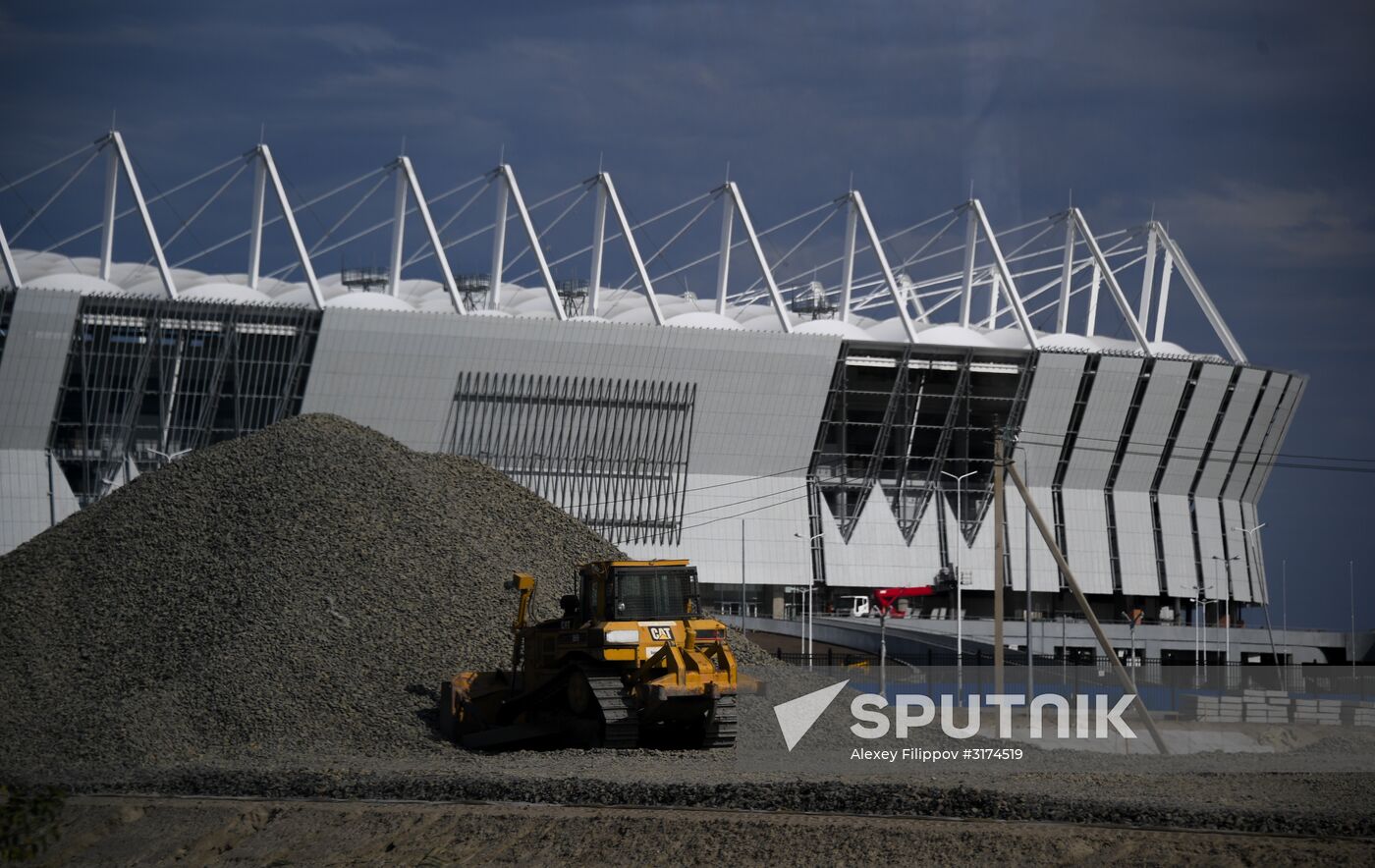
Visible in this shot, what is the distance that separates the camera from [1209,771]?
83.5 feet

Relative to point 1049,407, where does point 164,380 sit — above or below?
below

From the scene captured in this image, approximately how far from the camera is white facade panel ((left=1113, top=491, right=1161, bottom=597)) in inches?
4257

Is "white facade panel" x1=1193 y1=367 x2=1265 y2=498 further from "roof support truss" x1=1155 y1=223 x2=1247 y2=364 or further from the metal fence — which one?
the metal fence

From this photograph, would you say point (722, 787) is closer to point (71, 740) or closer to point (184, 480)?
point (71, 740)

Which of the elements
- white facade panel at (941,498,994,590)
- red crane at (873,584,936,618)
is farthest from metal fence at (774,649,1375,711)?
white facade panel at (941,498,994,590)

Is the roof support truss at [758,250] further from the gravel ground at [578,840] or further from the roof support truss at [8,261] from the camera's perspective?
the gravel ground at [578,840]

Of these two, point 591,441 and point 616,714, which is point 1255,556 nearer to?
point 591,441

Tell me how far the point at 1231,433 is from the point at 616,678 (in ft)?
301

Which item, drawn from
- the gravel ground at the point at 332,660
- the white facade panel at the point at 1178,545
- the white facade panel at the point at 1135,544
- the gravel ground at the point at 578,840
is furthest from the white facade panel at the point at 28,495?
the gravel ground at the point at 578,840

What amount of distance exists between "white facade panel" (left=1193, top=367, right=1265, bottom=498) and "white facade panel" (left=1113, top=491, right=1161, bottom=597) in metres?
5.61

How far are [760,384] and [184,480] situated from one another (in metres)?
60.9

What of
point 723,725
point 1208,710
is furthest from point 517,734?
point 1208,710

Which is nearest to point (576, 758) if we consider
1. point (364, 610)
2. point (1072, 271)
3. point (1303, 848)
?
point (364, 610)

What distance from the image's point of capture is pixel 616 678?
93.5 ft
